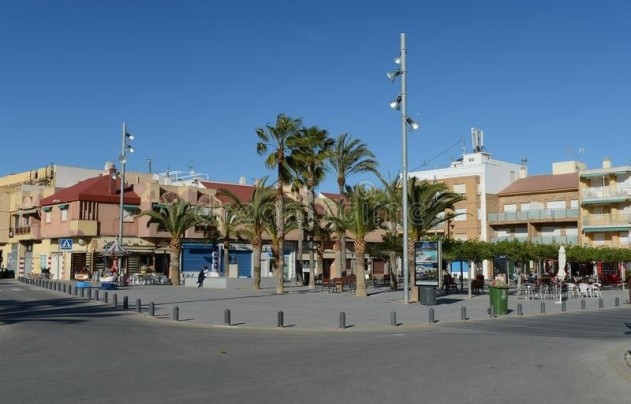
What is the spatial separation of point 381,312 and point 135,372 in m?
14.6

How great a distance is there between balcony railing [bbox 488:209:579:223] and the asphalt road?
163ft

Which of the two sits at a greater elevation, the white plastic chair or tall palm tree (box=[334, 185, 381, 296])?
tall palm tree (box=[334, 185, 381, 296])

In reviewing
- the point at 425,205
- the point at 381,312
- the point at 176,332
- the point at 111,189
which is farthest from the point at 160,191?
the point at 176,332

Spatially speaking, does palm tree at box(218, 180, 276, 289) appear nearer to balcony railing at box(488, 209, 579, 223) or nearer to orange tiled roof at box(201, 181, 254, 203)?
orange tiled roof at box(201, 181, 254, 203)

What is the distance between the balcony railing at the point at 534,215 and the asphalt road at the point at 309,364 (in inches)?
1960

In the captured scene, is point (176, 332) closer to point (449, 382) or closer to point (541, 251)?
point (449, 382)

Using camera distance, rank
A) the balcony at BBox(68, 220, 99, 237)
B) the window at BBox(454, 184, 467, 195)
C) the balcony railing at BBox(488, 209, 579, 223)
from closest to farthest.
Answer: the balcony at BBox(68, 220, 99, 237) → the balcony railing at BBox(488, 209, 579, 223) → the window at BBox(454, 184, 467, 195)

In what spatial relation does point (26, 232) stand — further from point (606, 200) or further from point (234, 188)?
point (606, 200)

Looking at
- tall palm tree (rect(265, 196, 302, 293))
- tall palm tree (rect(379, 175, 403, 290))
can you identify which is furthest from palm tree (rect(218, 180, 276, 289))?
tall palm tree (rect(379, 175, 403, 290))

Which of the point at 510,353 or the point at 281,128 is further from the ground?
the point at 281,128

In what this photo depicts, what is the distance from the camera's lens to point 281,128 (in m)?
36.8

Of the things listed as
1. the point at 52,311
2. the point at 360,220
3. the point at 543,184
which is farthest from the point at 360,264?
the point at 543,184

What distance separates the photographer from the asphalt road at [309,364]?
875 cm

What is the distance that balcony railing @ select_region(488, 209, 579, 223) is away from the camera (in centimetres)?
6519
